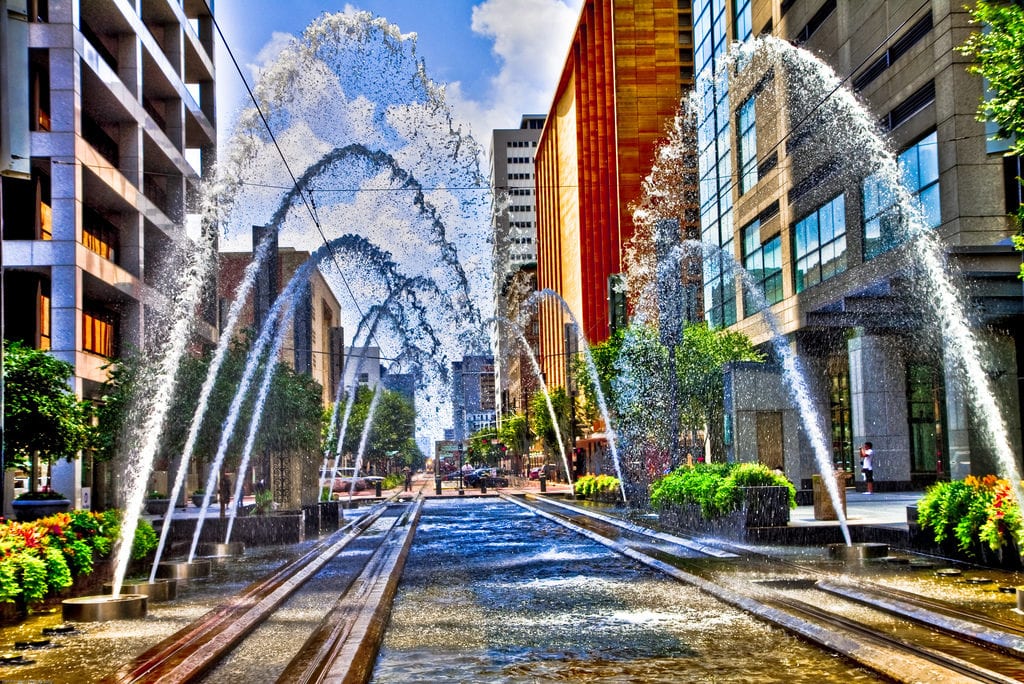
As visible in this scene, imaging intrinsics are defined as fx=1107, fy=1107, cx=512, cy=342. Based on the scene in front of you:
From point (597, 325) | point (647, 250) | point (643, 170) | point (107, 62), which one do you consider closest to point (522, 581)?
point (107, 62)

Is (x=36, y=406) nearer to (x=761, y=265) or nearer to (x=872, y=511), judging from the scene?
(x=872, y=511)

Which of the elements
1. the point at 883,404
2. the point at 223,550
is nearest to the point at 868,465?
the point at 883,404

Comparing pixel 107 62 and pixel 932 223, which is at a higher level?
pixel 107 62

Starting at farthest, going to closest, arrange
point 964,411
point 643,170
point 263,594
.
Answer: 1. point 643,170
2. point 964,411
3. point 263,594

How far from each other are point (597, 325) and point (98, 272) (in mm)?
65400

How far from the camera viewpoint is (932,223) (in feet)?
107

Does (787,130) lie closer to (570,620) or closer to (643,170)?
(570,620)

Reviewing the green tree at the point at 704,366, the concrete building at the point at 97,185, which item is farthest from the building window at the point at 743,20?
the concrete building at the point at 97,185

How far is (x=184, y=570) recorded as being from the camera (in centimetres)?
Result: 1700

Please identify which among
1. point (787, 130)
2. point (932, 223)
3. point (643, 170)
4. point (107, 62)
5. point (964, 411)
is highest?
point (643, 170)

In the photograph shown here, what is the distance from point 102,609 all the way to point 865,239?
30.4 meters

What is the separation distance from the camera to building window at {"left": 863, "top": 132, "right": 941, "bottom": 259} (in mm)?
32625

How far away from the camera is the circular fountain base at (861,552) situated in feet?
55.7

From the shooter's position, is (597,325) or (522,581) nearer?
(522,581)
